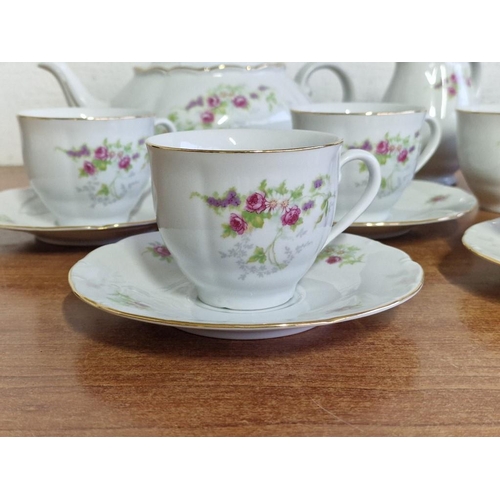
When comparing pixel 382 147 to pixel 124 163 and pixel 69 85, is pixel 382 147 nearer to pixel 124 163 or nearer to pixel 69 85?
pixel 124 163

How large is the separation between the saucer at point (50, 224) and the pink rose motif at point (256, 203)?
233 mm

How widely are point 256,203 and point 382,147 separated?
9.9 inches

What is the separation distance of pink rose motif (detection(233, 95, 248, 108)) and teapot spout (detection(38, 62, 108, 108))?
7.9 inches

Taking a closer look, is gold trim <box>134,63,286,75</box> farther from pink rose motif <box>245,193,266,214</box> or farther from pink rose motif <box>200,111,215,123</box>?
pink rose motif <box>245,193,266,214</box>

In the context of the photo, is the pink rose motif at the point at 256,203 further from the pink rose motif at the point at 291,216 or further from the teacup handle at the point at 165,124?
the teacup handle at the point at 165,124

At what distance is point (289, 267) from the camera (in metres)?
0.49

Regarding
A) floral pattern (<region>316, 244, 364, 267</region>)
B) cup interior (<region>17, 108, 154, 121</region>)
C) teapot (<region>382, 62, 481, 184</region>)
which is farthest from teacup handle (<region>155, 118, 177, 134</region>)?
teapot (<region>382, 62, 481, 184</region>)

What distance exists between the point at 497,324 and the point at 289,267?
0.16 metres

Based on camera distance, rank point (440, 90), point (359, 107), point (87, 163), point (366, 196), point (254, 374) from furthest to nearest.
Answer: point (440, 90) → point (359, 107) → point (87, 163) → point (366, 196) → point (254, 374)

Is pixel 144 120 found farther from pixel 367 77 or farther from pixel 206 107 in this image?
pixel 367 77

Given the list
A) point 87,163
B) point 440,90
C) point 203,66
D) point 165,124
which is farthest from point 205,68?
point 440,90

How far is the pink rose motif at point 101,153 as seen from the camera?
26.0 inches

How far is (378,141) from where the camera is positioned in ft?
2.18

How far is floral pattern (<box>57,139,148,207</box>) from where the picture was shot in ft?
2.17
